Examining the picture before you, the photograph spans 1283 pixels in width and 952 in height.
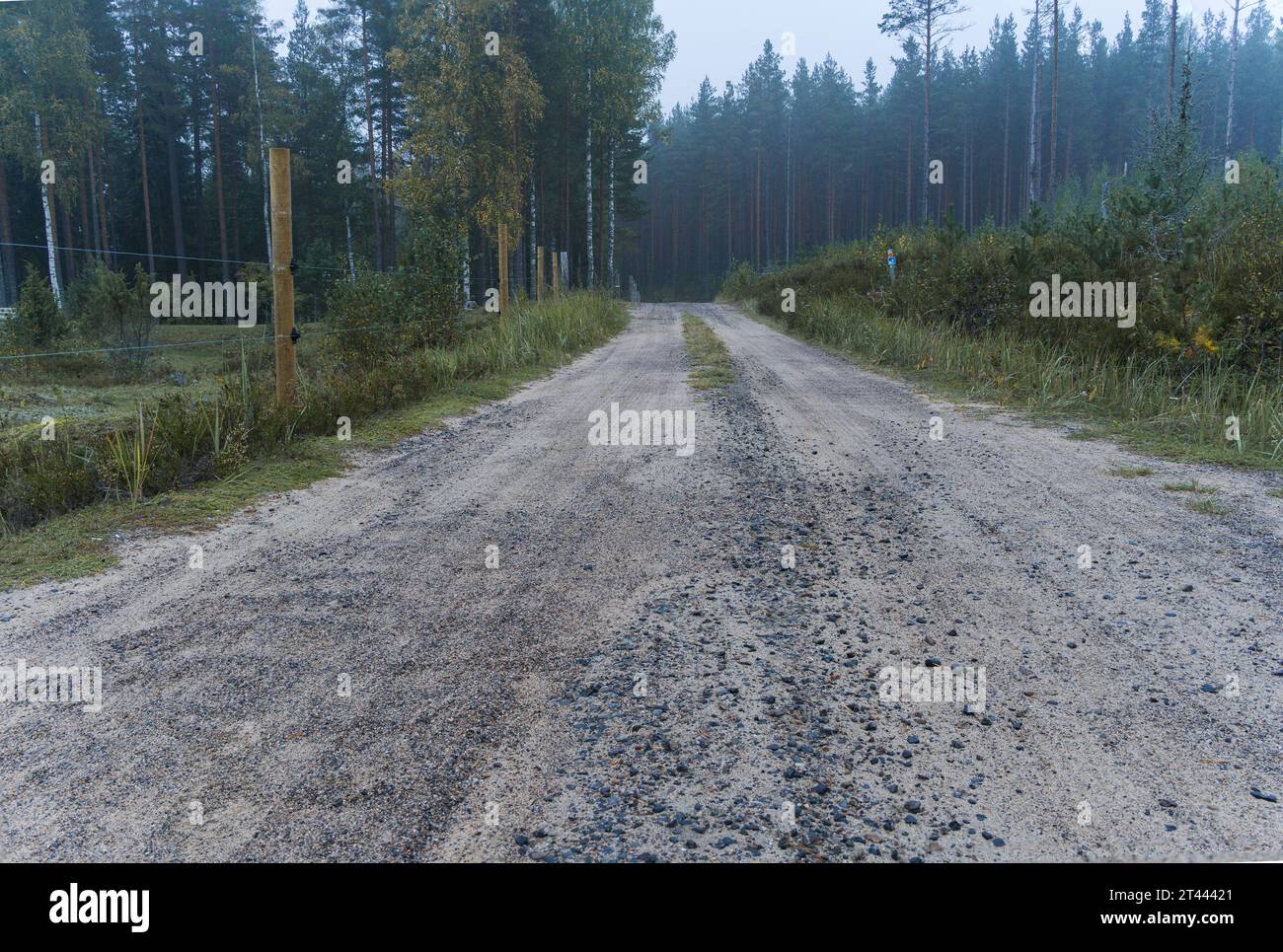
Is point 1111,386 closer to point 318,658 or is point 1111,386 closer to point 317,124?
point 318,658

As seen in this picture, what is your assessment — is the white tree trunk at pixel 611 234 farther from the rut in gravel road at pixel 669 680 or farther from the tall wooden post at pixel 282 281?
the rut in gravel road at pixel 669 680

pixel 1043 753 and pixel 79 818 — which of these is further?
pixel 1043 753

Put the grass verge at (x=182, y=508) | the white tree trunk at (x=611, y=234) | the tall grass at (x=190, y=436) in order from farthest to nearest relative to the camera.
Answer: the white tree trunk at (x=611, y=234) < the tall grass at (x=190, y=436) < the grass verge at (x=182, y=508)

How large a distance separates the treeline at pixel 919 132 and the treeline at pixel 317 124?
2854cm

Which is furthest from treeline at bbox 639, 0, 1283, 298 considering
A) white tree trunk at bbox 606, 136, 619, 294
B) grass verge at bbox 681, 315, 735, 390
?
grass verge at bbox 681, 315, 735, 390

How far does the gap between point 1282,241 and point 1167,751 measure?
8.96m

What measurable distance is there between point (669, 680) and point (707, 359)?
12.2 meters

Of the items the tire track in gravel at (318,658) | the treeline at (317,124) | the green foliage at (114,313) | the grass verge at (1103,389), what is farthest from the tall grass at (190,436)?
the green foliage at (114,313)

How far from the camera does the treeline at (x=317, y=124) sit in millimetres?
21719

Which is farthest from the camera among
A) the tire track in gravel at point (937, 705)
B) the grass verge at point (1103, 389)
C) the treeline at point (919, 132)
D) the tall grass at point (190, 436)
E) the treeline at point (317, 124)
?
the treeline at point (919, 132)

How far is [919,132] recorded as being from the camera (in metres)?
67.2

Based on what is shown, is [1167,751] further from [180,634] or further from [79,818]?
[180,634]
